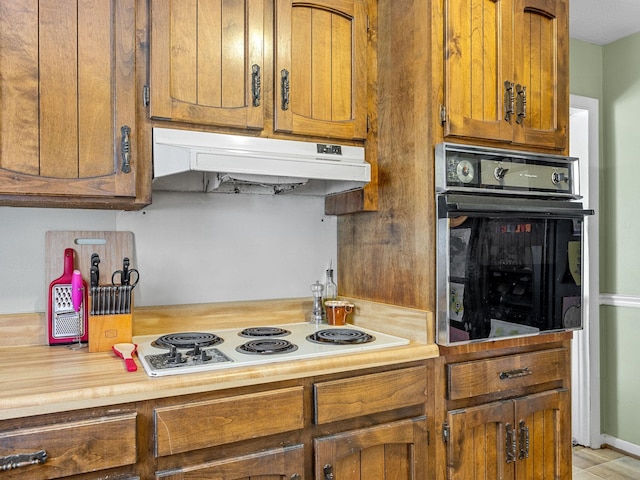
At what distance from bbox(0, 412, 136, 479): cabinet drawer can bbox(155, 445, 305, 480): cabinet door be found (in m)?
0.14

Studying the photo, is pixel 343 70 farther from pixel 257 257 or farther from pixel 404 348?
pixel 404 348

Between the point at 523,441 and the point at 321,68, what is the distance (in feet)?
5.49

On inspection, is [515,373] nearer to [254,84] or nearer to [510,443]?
[510,443]

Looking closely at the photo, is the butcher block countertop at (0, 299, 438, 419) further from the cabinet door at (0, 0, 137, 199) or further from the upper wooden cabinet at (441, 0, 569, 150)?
the upper wooden cabinet at (441, 0, 569, 150)

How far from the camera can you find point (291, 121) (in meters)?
1.79

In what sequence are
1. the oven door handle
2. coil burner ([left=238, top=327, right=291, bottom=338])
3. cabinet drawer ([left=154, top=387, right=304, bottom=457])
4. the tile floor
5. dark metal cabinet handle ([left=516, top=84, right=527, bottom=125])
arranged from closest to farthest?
cabinet drawer ([left=154, top=387, right=304, bottom=457])
the oven door handle
coil burner ([left=238, top=327, right=291, bottom=338])
dark metal cabinet handle ([left=516, top=84, right=527, bottom=125])
the tile floor

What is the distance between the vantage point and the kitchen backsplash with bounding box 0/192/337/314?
1715mm

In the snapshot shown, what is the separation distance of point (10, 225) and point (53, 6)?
2.49ft

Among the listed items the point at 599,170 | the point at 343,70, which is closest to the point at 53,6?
the point at 343,70

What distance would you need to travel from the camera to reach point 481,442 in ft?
5.90

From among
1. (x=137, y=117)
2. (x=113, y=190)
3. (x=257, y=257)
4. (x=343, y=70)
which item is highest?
(x=343, y=70)

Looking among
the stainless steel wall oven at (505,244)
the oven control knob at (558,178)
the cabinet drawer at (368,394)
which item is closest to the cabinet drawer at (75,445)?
the cabinet drawer at (368,394)

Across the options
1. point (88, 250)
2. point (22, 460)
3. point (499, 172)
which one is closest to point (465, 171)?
point (499, 172)

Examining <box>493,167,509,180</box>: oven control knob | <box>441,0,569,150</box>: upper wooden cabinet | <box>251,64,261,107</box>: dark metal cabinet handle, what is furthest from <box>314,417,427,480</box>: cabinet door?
<box>251,64,261,107</box>: dark metal cabinet handle
